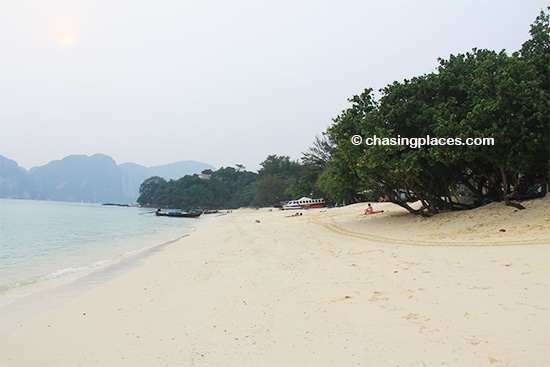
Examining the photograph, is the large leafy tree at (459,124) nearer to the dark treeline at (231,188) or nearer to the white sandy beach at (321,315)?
the white sandy beach at (321,315)

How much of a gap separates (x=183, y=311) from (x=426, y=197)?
14.2 meters

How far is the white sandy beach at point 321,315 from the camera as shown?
11.1ft

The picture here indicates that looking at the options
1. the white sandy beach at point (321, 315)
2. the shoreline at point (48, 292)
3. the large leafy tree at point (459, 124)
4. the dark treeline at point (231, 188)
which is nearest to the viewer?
the white sandy beach at point (321, 315)

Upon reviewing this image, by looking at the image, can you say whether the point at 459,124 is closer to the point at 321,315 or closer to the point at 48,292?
the point at 321,315

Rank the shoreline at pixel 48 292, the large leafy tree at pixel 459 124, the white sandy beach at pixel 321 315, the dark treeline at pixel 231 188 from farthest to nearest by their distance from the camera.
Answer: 1. the dark treeline at pixel 231 188
2. the large leafy tree at pixel 459 124
3. the shoreline at pixel 48 292
4. the white sandy beach at pixel 321 315

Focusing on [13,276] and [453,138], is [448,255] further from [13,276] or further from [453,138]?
[13,276]

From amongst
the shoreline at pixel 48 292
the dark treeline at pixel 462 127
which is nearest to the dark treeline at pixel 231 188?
the dark treeline at pixel 462 127

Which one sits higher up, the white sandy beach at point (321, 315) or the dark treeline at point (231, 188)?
the dark treeline at point (231, 188)

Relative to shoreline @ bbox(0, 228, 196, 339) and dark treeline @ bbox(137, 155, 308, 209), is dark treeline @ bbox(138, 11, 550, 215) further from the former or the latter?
dark treeline @ bbox(137, 155, 308, 209)

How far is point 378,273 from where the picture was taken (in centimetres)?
634

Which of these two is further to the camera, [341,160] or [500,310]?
[341,160]

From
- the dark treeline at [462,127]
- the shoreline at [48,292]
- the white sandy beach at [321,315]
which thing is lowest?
the shoreline at [48,292]

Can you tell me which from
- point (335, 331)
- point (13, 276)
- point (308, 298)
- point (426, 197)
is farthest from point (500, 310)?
point (426, 197)

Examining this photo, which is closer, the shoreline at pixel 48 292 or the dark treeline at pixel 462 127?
the shoreline at pixel 48 292
